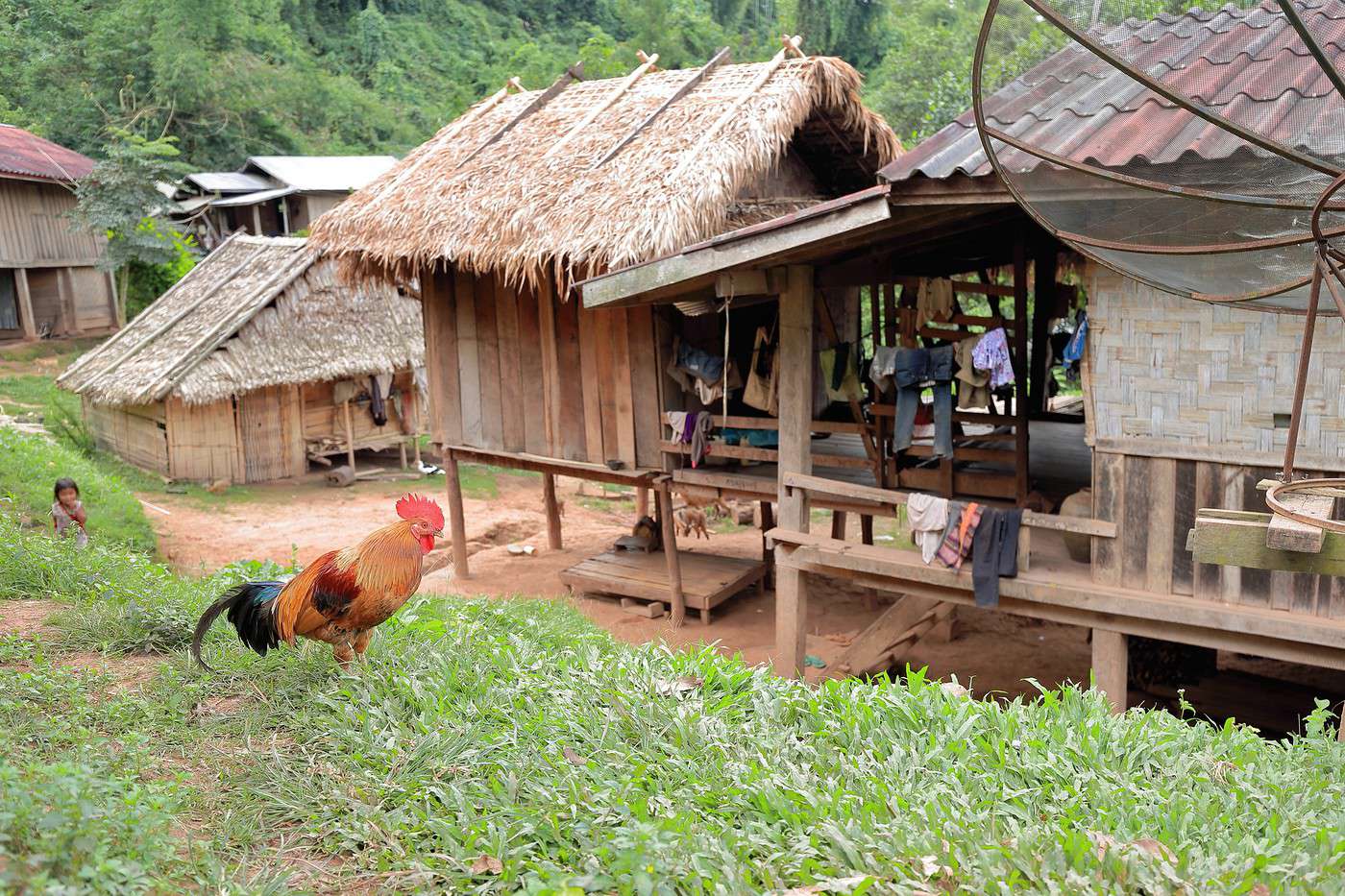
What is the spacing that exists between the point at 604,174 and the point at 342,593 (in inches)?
251

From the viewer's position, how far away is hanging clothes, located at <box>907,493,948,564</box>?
6.87 m

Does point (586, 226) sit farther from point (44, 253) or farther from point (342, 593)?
point (44, 253)

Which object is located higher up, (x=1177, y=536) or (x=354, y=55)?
(x=354, y=55)

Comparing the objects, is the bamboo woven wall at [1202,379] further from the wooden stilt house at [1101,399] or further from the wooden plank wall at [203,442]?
the wooden plank wall at [203,442]

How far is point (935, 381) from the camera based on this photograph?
23.8 ft

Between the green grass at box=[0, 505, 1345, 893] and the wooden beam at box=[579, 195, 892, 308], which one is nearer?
the green grass at box=[0, 505, 1345, 893]

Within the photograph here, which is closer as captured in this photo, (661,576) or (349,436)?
(661,576)

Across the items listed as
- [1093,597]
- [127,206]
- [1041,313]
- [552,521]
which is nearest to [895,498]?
[1093,597]

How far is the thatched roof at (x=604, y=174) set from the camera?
30.6ft

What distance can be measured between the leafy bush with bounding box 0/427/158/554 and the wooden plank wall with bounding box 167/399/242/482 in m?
1.90

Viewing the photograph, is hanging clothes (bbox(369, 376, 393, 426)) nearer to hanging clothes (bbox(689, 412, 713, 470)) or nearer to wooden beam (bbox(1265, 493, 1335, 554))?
hanging clothes (bbox(689, 412, 713, 470))

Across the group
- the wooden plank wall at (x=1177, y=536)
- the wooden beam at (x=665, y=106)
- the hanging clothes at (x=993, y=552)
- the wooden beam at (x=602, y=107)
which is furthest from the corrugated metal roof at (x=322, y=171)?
the wooden plank wall at (x=1177, y=536)

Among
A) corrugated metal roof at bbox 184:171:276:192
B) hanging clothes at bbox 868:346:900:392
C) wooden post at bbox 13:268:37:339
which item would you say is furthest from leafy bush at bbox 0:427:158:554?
corrugated metal roof at bbox 184:171:276:192

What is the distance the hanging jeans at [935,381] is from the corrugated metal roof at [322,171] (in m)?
22.5
